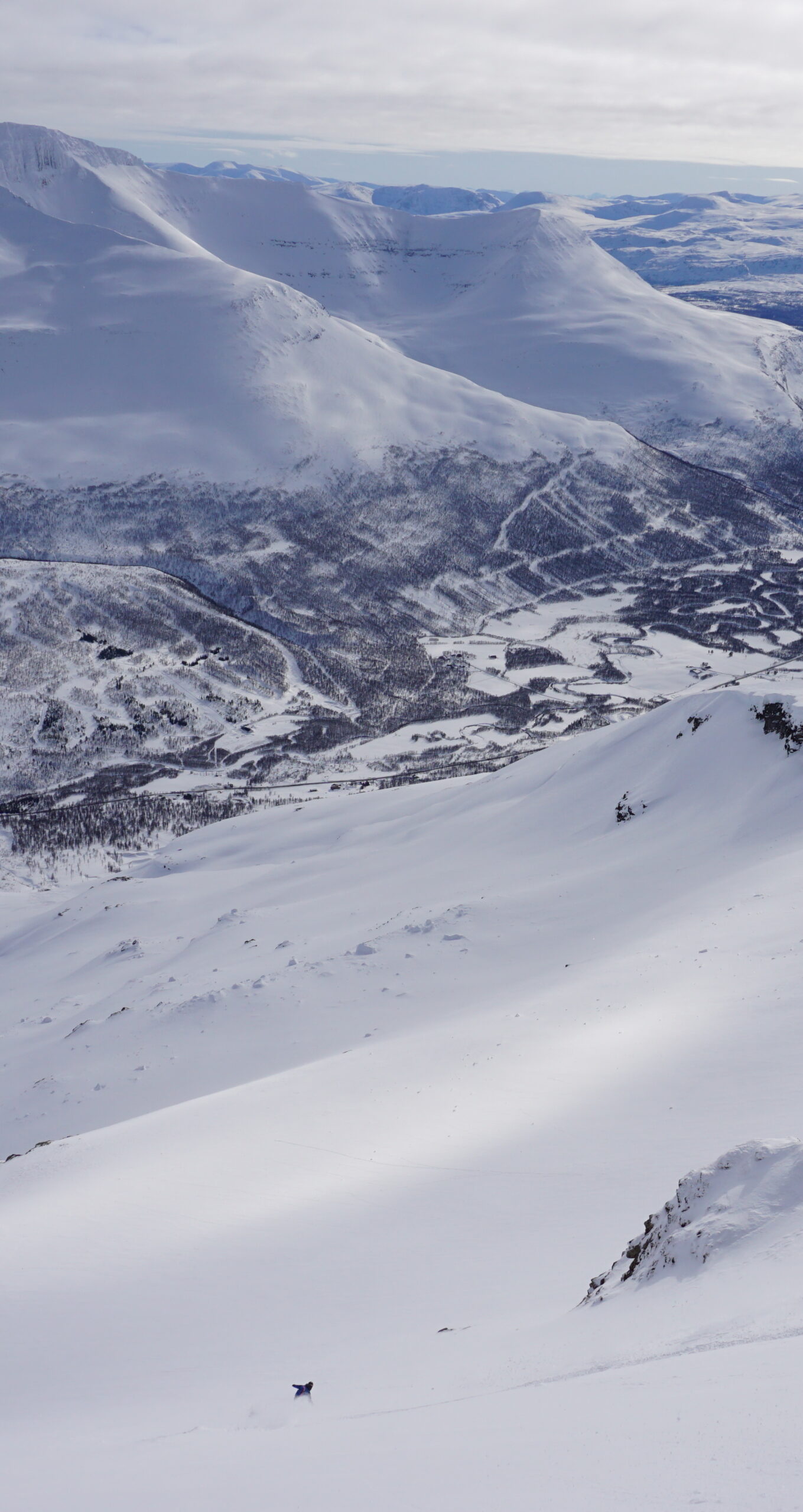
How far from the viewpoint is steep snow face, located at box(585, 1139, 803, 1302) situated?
12898 millimetres

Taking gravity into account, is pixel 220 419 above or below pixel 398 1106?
above

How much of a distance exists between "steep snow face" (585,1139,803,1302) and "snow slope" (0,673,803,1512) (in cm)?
18

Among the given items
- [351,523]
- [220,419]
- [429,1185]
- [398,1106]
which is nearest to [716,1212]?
[429,1185]

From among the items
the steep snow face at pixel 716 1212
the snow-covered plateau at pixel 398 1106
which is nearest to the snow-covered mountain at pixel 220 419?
the snow-covered plateau at pixel 398 1106

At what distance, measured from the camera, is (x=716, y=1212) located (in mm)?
13312

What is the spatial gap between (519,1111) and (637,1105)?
2.58 meters

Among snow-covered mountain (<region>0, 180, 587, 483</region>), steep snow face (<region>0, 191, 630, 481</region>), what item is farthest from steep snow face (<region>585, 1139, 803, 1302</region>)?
steep snow face (<region>0, 191, 630, 481</region>)

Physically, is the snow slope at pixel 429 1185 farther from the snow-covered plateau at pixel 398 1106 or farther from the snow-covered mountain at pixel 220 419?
the snow-covered mountain at pixel 220 419

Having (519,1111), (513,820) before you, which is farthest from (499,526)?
(519,1111)

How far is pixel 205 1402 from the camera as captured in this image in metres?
13.4

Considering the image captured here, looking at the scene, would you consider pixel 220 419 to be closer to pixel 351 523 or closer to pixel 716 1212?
pixel 351 523

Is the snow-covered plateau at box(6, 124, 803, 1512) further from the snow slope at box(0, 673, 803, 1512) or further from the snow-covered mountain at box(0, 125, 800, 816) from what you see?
the snow-covered mountain at box(0, 125, 800, 816)

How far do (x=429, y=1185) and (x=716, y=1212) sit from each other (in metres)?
6.72

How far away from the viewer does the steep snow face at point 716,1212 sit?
1290 cm
